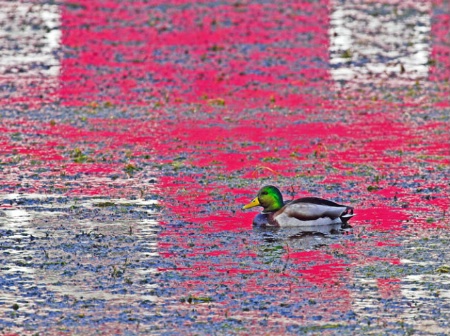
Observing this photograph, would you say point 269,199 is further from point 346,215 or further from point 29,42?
point 29,42

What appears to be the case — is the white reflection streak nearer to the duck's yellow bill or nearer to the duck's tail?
the duck's yellow bill

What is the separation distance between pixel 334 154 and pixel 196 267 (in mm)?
5720

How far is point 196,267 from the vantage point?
10.9 meters

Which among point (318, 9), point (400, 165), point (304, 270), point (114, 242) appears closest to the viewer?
point (304, 270)

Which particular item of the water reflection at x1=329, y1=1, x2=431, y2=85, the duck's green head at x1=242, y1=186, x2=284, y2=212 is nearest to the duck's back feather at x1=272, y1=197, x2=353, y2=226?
the duck's green head at x1=242, y1=186, x2=284, y2=212

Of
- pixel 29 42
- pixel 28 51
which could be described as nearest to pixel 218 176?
pixel 28 51

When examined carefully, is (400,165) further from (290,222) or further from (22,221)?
(22,221)

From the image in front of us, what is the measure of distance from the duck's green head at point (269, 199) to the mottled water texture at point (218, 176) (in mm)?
235

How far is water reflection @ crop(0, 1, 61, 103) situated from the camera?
70.8 feet

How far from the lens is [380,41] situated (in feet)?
92.8

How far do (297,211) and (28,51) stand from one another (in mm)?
15075

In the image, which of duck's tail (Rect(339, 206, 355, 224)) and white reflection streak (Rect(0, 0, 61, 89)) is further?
white reflection streak (Rect(0, 0, 61, 89))

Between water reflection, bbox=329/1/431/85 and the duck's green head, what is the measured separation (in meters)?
10.1

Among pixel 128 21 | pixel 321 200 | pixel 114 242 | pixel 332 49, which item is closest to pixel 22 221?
pixel 114 242
